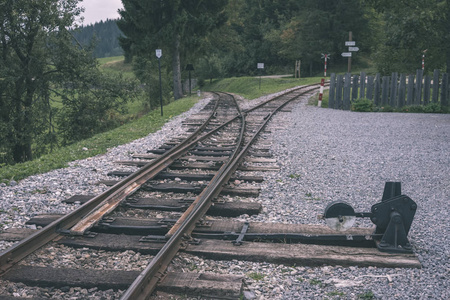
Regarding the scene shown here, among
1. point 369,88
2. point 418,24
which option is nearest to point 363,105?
point 369,88

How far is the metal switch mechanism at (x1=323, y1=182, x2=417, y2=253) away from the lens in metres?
4.16

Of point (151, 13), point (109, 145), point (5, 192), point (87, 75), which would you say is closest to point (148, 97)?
point (151, 13)

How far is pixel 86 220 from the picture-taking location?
15.8 ft

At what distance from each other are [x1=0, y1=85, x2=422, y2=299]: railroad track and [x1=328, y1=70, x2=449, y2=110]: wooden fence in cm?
1058

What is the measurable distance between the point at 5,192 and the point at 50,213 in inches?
55.9

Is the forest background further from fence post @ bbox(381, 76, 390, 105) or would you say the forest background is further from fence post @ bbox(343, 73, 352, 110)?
fence post @ bbox(343, 73, 352, 110)

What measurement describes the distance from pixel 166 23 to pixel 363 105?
1535cm

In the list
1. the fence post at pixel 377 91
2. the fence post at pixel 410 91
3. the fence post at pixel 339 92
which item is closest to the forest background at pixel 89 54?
the fence post at pixel 410 91

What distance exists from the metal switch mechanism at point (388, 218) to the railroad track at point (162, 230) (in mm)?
223

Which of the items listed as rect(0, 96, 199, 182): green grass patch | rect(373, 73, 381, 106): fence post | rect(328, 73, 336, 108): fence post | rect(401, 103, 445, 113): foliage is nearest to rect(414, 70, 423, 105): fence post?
rect(401, 103, 445, 113): foliage

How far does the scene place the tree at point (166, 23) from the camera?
A: 2655 centimetres

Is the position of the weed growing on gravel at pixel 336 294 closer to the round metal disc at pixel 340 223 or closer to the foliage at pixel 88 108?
the round metal disc at pixel 340 223

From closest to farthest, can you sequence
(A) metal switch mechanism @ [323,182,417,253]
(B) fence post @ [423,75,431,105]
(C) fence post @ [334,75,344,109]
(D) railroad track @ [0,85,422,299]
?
(D) railroad track @ [0,85,422,299] → (A) metal switch mechanism @ [323,182,417,253] → (B) fence post @ [423,75,431,105] → (C) fence post @ [334,75,344,109]

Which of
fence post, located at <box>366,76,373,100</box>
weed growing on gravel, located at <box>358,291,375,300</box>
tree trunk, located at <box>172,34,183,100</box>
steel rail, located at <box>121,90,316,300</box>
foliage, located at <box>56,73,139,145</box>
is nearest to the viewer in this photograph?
steel rail, located at <box>121,90,316,300</box>
